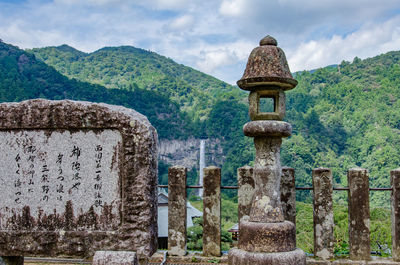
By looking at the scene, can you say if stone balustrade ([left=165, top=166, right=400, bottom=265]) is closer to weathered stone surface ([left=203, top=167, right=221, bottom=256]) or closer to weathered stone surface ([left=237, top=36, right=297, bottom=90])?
weathered stone surface ([left=203, top=167, right=221, bottom=256])

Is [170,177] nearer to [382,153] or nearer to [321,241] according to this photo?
[321,241]

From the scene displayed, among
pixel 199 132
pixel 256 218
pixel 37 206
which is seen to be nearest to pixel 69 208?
pixel 37 206

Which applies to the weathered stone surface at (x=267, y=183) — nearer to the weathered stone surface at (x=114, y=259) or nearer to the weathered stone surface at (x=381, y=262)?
the weathered stone surface at (x=114, y=259)

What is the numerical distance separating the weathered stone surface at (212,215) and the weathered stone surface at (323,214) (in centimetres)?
121

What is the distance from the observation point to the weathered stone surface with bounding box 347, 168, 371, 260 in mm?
5074

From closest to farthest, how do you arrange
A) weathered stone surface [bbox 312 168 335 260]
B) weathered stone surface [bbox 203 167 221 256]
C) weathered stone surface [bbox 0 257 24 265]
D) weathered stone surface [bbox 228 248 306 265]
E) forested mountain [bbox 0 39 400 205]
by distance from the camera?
1. weathered stone surface [bbox 228 248 306 265]
2. weathered stone surface [bbox 0 257 24 265]
3. weathered stone surface [bbox 312 168 335 260]
4. weathered stone surface [bbox 203 167 221 256]
5. forested mountain [bbox 0 39 400 205]

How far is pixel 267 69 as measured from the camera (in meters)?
4.40

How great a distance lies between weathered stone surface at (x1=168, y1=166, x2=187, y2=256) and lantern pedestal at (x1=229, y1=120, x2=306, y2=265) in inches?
43.5

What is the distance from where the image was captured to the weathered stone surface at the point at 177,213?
17.4 feet

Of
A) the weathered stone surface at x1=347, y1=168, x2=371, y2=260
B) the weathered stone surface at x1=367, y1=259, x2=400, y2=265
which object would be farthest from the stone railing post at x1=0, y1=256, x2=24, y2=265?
the weathered stone surface at x1=367, y1=259, x2=400, y2=265

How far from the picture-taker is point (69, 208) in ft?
15.1

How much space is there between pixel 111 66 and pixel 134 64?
4929mm

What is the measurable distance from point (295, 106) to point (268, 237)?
57.1 m

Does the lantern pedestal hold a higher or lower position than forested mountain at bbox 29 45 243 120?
lower
